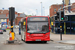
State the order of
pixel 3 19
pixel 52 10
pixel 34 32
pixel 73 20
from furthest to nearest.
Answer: pixel 3 19 < pixel 52 10 < pixel 73 20 < pixel 34 32

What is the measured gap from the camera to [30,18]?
18.9 metres

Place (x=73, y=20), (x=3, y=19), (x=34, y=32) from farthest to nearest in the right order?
1. (x=3, y=19)
2. (x=73, y=20)
3. (x=34, y=32)

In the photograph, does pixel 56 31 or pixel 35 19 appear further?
pixel 56 31

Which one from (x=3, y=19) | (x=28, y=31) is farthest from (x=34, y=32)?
(x=3, y=19)

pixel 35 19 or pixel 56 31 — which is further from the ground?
pixel 35 19

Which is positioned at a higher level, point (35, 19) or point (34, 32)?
point (35, 19)

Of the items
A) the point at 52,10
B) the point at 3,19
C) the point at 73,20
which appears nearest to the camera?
the point at 73,20

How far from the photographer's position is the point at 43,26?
738 inches

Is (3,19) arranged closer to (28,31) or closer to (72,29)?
(72,29)

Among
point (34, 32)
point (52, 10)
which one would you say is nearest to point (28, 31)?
point (34, 32)

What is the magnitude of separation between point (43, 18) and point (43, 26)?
2.68 ft

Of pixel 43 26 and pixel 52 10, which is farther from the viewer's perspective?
pixel 52 10

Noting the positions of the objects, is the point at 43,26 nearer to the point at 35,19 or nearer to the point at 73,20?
the point at 35,19

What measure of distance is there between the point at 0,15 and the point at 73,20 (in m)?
101
